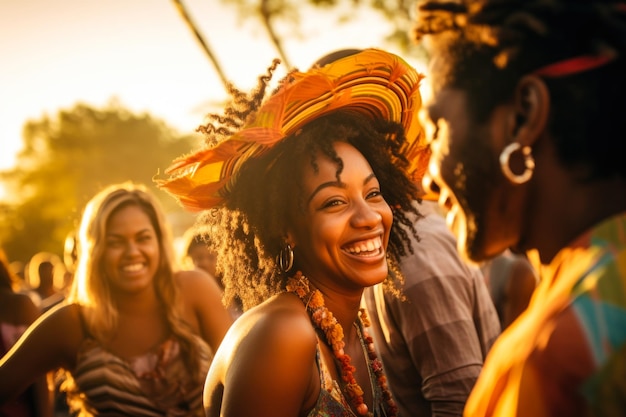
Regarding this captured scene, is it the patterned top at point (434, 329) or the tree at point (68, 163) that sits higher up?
the tree at point (68, 163)

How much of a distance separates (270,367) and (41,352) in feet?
7.68

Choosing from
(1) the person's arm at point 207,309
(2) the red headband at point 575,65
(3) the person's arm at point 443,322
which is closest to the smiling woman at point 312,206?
(3) the person's arm at point 443,322

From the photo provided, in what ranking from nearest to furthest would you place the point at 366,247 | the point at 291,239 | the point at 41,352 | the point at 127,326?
the point at 366,247, the point at 291,239, the point at 41,352, the point at 127,326

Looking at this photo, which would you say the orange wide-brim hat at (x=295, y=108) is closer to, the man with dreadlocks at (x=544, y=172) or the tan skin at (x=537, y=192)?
the man with dreadlocks at (x=544, y=172)

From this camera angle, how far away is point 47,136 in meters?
64.6

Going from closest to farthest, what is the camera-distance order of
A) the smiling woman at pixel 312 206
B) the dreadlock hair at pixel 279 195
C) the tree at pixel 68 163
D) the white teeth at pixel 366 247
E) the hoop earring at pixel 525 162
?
the hoop earring at pixel 525 162
the smiling woman at pixel 312 206
the white teeth at pixel 366 247
the dreadlock hair at pixel 279 195
the tree at pixel 68 163

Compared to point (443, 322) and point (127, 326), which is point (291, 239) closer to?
point (443, 322)

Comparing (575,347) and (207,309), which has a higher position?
(207,309)

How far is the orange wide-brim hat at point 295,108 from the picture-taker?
2797 mm

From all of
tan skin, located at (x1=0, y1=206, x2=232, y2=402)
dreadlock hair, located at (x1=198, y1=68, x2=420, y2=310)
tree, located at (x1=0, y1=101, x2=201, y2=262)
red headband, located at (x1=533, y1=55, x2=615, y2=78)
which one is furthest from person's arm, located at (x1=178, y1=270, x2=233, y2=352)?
tree, located at (x1=0, y1=101, x2=201, y2=262)

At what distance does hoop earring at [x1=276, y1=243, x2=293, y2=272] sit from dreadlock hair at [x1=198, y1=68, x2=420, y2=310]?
0.03 m

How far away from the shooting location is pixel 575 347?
137cm

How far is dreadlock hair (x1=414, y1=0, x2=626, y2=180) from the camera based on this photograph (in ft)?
5.26

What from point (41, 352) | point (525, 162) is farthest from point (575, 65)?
point (41, 352)
